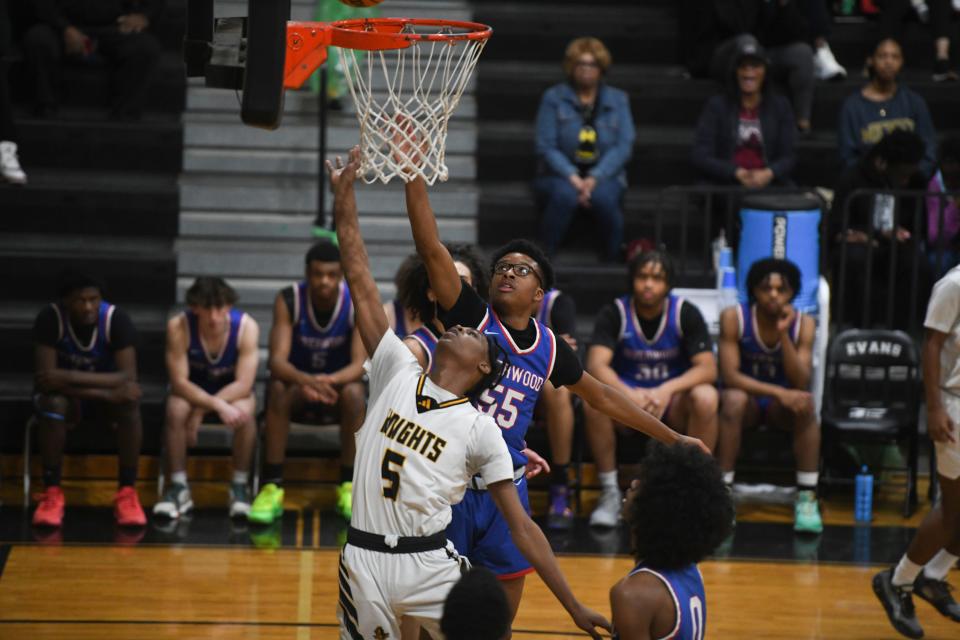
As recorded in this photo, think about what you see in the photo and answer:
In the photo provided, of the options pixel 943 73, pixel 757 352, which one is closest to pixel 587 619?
pixel 757 352

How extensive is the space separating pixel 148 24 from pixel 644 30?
3721 millimetres

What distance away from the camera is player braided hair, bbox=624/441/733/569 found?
372 centimetres

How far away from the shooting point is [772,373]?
823 centimetres

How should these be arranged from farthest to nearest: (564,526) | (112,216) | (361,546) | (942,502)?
(112,216)
(564,526)
(942,502)
(361,546)

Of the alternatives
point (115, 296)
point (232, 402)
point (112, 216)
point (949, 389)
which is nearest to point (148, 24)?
point (112, 216)

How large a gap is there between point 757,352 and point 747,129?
1.95 m

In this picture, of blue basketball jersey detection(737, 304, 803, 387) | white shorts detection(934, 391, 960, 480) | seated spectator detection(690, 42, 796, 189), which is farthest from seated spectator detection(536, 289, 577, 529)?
white shorts detection(934, 391, 960, 480)

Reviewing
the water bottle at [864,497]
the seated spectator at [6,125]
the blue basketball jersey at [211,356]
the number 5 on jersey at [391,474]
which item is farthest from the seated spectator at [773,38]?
the number 5 on jersey at [391,474]

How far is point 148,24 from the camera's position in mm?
10219

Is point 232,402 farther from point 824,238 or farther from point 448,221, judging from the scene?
point 824,238

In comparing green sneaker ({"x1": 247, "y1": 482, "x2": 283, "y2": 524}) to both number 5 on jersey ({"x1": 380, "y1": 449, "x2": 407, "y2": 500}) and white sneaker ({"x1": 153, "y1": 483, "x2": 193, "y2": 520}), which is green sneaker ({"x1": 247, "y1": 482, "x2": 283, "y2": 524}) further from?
number 5 on jersey ({"x1": 380, "y1": 449, "x2": 407, "y2": 500})

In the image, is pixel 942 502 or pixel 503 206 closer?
pixel 942 502

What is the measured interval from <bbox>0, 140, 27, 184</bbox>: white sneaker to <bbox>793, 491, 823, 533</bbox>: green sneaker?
5.39m

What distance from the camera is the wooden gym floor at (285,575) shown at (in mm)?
6258
